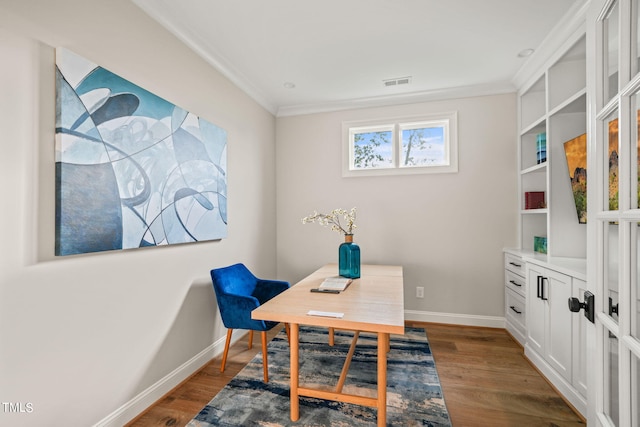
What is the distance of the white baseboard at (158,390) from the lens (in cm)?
172

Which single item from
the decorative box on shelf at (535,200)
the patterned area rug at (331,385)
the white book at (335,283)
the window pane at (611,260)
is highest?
the decorative box on shelf at (535,200)

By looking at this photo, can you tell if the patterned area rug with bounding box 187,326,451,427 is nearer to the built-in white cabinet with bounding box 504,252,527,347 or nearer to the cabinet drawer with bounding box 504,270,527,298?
the built-in white cabinet with bounding box 504,252,527,347

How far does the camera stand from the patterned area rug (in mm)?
1803

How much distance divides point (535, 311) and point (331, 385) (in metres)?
1.77

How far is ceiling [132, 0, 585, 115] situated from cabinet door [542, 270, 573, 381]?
1852 millimetres

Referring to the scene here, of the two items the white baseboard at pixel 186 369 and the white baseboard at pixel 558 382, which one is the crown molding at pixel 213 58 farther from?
the white baseboard at pixel 558 382

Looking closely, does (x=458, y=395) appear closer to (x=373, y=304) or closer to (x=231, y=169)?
(x=373, y=304)

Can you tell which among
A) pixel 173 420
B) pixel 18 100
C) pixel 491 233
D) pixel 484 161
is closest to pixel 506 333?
pixel 491 233

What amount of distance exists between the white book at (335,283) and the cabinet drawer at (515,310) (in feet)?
5.50

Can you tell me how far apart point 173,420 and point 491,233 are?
3.28 meters

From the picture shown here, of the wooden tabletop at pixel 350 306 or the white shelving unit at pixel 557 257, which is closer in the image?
the wooden tabletop at pixel 350 306

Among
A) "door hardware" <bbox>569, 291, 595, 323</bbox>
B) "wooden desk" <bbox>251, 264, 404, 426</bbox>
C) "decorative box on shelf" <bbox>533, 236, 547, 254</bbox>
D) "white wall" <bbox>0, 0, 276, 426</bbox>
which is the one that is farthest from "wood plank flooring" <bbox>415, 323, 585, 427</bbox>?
"white wall" <bbox>0, 0, 276, 426</bbox>

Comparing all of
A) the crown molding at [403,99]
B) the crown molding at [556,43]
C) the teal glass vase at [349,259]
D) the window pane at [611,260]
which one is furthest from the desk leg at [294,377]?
the crown molding at [403,99]

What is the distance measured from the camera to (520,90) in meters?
3.08
